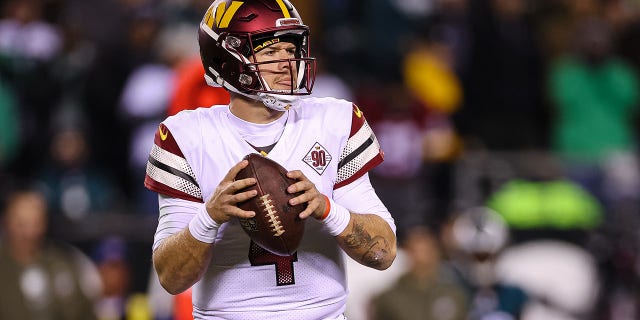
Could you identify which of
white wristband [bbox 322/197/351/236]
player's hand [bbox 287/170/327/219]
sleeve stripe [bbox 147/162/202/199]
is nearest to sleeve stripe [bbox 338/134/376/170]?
white wristband [bbox 322/197/351/236]

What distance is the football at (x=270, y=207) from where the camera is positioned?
330 centimetres

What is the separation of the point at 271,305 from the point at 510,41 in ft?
19.9

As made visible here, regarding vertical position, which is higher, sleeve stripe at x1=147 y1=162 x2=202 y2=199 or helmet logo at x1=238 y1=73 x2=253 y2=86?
helmet logo at x1=238 y1=73 x2=253 y2=86

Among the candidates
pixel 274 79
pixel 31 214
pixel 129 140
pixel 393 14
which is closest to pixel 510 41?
pixel 393 14

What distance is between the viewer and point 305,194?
10.9 ft

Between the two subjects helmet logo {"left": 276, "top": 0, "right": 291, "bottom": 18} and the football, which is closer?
the football

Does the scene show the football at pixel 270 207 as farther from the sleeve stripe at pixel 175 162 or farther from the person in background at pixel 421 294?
the person in background at pixel 421 294

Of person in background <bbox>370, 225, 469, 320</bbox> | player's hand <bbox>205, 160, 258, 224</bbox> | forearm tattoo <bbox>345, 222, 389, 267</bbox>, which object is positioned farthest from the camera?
person in background <bbox>370, 225, 469, 320</bbox>

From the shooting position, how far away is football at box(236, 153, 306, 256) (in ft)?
10.8

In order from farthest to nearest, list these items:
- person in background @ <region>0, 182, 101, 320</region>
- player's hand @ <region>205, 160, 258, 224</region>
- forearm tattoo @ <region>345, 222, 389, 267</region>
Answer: person in background @ <region>0, 182, 101, 320</region>, forearm tattoo @ <region>345, 222, 389, 267</region>, player's hand @ <region>205, 160, 258, 224</region>

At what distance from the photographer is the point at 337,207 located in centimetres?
345

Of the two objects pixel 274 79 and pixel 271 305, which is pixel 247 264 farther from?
pixel 274 79

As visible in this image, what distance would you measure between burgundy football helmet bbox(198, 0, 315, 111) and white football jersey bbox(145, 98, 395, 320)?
4.8 inches

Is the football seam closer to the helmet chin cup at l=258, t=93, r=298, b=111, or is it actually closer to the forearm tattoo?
the forearm tattoo
